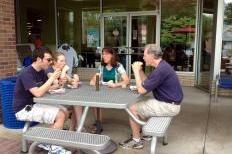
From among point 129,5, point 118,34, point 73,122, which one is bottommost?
point 73,122

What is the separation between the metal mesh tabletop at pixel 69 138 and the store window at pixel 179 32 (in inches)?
249

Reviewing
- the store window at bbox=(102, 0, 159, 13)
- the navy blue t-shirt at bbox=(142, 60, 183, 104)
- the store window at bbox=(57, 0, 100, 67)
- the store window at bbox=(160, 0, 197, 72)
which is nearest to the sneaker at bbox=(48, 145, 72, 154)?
the navy blue t-shirt at bbox=(142, 60, 183, 104)

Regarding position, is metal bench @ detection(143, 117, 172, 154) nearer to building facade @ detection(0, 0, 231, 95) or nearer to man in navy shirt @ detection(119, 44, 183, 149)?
man in navy shirt @ detection(119, 44, 183, 149)

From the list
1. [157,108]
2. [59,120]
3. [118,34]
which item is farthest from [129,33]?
[59,120]

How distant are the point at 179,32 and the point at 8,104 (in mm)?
5848

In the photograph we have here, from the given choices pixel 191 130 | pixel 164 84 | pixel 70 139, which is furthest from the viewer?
pixel 191 130

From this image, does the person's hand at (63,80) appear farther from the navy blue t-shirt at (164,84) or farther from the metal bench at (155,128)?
the metal bench at (155,128)

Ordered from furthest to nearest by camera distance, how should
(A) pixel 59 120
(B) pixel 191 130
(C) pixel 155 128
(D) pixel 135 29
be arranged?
(D) pixel 135 29, (B) pixel 191 130, (A) pixel 59 120, (C) pixel 155 128

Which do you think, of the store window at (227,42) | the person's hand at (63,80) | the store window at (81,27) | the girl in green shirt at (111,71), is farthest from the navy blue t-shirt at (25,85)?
the store window at (81,27)

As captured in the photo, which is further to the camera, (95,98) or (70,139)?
(95,98)

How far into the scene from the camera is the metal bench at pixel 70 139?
300 centimetres

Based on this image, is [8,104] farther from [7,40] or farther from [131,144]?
[131,144]

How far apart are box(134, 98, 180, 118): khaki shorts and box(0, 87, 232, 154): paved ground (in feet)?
1.59

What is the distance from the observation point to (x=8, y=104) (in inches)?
185
